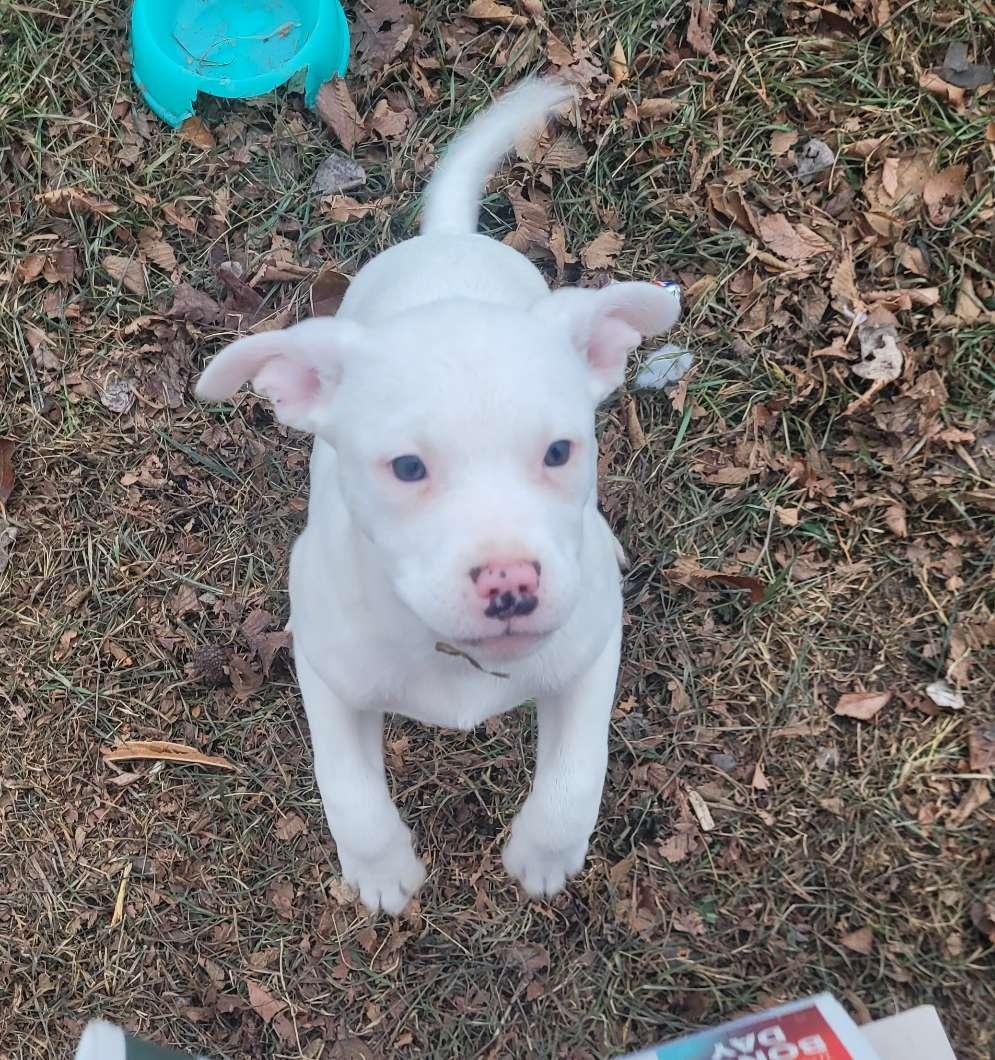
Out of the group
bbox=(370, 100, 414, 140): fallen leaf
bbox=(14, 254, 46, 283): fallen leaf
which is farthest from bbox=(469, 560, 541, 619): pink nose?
bbox=(14, 254, 46, 283): fallen leaf

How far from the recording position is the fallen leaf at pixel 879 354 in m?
4.12

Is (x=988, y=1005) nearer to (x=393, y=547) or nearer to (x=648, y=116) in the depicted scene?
(x=393, y=547)

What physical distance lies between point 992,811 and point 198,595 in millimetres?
3208

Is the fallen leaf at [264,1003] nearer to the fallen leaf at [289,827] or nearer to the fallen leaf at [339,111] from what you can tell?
the fallen leaf at [289,827]

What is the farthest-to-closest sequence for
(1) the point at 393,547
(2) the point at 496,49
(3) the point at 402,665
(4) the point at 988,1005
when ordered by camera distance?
(2) the point at 496,49
(4) the point at 988,1005
(3) the point at 402,665
(1) the point at 393,547

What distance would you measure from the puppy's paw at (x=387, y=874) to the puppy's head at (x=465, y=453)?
1201 millimetres

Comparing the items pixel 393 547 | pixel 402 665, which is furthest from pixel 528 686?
pixel 393 547

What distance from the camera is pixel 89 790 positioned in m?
4.14

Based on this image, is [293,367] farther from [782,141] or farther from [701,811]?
[782,141]

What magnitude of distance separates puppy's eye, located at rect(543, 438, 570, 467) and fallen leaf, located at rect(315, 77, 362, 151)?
2.82 metres

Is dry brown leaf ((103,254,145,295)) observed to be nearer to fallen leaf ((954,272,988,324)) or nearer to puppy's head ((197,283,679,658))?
puppy's head ((197,283,679,658))

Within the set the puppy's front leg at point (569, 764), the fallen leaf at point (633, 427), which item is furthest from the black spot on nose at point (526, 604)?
the fallen leaf at point (633, 427)

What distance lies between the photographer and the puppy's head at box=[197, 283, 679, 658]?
6.58ft

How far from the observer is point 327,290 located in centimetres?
435
